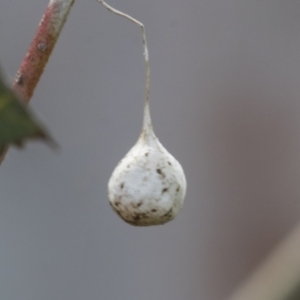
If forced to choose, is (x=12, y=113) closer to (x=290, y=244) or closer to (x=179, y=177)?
(x=179, y=177)

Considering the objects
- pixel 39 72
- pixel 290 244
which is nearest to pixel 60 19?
pixel 39 72

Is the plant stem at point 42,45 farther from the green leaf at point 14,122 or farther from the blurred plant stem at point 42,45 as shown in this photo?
the green leaf at point 14,122

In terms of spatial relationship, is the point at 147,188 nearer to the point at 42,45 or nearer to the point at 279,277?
the point at 42,45

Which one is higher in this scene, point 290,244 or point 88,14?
point 88,14

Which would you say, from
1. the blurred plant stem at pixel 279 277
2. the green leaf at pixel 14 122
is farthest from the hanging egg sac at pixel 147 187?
the green leaf at pixel 14 122

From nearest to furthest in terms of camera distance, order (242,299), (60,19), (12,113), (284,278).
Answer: (12,113) → (60,19) → (284,278) → (242,299)

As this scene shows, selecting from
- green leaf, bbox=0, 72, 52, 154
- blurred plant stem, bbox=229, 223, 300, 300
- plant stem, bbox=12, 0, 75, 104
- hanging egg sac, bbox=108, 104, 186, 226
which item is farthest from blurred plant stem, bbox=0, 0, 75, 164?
blurred plant stem, bbox=229, 223, 300, 300
